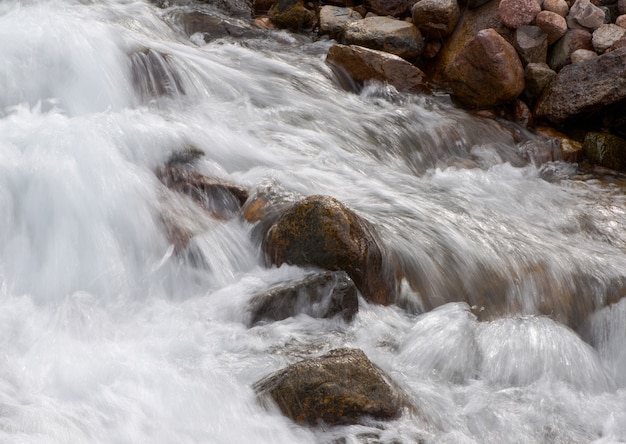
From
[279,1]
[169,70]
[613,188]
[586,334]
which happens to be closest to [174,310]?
[586,334]

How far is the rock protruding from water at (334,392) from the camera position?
3049mm

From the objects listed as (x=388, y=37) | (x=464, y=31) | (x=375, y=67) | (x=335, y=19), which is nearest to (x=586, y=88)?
(x=464, y=31)

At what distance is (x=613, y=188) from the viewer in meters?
6.50

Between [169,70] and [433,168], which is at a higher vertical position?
[169,70]

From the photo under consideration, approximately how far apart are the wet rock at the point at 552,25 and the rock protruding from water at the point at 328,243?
4801 mm

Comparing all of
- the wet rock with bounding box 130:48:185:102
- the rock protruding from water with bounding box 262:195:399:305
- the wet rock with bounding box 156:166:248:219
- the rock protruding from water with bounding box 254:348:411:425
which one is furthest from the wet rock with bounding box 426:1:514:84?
the rock protruding from water with bounding box 254:348:411:425

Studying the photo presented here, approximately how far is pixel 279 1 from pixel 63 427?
24.7 ft

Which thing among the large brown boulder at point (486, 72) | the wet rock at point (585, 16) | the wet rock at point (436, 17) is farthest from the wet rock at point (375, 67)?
the wet rock at point (585, 16)

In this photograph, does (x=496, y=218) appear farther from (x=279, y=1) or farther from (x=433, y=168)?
(x=279, y=1)

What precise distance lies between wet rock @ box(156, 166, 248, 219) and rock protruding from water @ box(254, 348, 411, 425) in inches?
68.3

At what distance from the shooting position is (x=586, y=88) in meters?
A: 7.16

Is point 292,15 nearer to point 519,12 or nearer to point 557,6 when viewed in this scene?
point 519,12

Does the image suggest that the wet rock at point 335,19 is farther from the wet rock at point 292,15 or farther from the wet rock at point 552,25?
the wet rock at point 552,25

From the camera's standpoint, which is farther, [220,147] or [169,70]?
[169,70]
